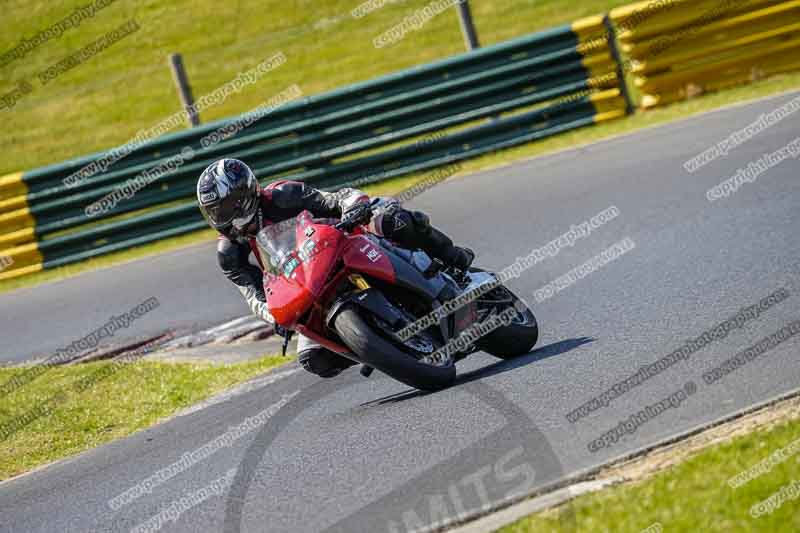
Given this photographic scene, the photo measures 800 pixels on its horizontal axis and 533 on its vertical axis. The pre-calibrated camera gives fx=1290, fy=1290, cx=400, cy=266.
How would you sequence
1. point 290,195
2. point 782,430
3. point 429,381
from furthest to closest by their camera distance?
point 290,195 < point 429,381 < point 782,430

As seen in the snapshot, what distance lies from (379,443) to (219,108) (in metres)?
18.4

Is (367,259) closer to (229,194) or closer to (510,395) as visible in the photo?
(229,194)

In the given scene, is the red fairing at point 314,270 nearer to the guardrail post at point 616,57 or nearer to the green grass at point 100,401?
the green grass at point 100,401

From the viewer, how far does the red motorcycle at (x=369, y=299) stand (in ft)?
23.1

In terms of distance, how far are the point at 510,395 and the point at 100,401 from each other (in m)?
4.72

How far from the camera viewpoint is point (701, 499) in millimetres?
4680

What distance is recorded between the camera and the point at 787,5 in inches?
622

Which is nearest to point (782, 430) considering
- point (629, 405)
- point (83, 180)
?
point (629, 405)

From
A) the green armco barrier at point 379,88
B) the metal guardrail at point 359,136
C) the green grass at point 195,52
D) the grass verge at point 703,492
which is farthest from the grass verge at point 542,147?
the grass verge at point 703,492

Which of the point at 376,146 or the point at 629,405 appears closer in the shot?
the point at 629,405

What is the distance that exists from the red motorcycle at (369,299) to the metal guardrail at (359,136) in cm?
862

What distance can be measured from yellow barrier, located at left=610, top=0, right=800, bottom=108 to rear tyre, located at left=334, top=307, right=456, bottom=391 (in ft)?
32.3

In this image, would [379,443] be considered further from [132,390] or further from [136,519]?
[132,390]

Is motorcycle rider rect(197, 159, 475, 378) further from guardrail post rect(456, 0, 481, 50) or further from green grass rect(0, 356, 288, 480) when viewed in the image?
guardrail post rect(456, 0, 481, 50)
